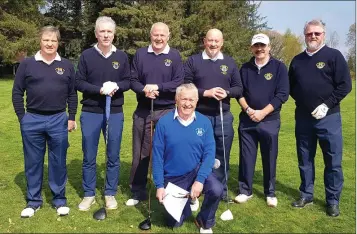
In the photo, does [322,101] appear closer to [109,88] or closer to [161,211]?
[161,211]

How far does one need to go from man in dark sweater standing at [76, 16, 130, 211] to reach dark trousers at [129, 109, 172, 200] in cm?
25

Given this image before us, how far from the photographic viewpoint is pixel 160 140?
171 inches

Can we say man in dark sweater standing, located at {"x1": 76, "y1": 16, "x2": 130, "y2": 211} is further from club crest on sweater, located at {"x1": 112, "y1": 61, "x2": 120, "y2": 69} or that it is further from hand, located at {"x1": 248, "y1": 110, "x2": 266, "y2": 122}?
hand, located at {"x1": 248, "y1": 110, "x2": 266, "y2": 122}

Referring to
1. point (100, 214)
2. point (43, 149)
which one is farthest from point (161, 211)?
point (43, 149)

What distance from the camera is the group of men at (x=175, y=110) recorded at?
4402 millimetres

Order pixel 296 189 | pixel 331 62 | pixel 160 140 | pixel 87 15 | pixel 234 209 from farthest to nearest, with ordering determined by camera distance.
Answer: pixel 87 15 → pixel 296 189 → pixel 234 209 → pixel 331 62 → pixel 160 140

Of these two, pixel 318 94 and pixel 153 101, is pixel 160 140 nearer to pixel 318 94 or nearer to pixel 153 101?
pixel 153 101

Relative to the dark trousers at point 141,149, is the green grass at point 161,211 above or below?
below

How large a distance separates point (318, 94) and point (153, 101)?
2.10m

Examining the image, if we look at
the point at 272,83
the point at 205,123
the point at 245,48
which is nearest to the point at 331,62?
the point at 272,83

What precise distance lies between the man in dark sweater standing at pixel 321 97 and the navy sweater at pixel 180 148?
144 centimetres

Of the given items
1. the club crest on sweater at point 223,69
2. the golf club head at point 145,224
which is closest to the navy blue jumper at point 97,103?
the golf club head at point 145,224

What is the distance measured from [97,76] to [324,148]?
3.05 meters

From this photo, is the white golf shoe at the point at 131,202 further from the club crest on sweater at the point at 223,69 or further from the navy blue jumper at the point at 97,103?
the club crest on sweater at the point at 223,69
